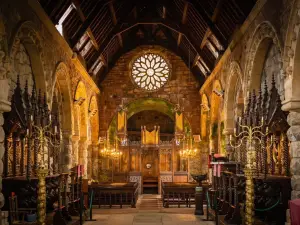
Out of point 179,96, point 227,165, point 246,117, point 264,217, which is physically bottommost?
point 264,217

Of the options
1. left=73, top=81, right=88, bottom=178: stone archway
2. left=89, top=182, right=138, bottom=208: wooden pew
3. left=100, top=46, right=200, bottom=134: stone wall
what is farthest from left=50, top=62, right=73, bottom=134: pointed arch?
left=100, top=46, right=200, bottom=134: stone wall

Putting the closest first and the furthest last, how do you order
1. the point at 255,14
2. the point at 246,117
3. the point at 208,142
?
the point at 246,117 < the point at 255,14 < the point at 208,142

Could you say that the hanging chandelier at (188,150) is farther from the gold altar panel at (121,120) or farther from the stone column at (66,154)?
the stone column at (66,154)

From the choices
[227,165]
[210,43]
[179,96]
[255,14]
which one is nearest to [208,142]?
[179,96]

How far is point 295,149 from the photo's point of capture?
8445mm

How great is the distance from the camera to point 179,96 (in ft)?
71.9

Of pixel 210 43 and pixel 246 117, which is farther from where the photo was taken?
pixel 210 43

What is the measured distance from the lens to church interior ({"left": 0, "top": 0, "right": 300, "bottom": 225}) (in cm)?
877

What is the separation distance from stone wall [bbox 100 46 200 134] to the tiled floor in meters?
7.58

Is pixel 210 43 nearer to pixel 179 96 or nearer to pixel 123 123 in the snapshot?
pixel 179 96

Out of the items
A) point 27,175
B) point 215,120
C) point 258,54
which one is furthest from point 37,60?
point 215,120

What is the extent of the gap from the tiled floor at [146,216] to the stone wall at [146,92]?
24.9 ft

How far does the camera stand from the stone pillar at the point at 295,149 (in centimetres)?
827

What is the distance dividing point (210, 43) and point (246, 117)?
7.33m
